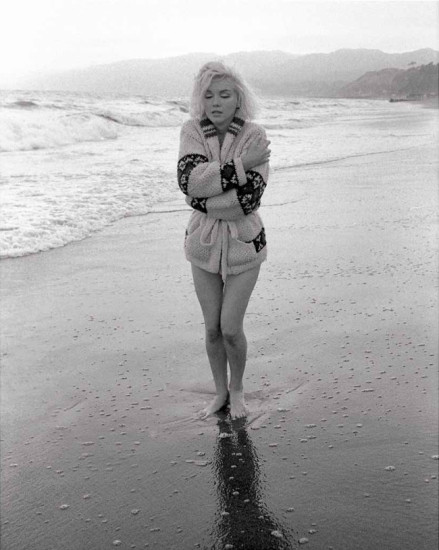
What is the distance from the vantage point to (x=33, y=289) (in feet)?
20.9

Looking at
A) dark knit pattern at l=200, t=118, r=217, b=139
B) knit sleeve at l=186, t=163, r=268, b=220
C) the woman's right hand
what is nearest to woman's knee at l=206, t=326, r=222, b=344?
knit sleeve at l=186, t=163, r=268, b=220

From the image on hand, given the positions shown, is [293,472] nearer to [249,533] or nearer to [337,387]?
[249,533]

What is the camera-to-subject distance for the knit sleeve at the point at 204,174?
11.1ft

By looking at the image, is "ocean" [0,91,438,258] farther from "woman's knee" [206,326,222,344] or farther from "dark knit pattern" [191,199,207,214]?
"woman's knee" [206,326,222,344]

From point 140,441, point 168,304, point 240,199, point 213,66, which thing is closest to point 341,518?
point 140,441

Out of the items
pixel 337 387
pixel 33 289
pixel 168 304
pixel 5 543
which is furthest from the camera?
pixel 33 289

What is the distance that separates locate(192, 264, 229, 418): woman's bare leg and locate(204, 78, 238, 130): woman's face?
79cm

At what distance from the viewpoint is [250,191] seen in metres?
3.45

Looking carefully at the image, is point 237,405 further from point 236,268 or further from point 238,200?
point 238,200

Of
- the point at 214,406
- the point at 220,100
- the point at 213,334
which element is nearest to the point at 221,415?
the point at 214,406

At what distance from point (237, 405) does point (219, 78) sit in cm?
175

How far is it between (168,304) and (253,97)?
2.59 m

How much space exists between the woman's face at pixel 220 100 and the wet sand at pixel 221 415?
63.7 inches

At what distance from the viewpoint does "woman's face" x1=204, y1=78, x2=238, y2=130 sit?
348 cm
